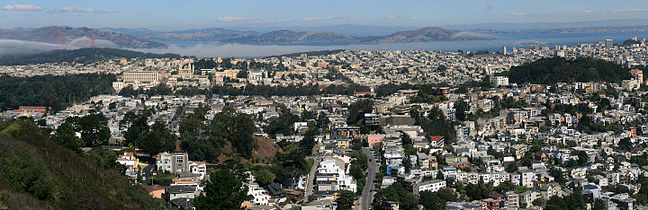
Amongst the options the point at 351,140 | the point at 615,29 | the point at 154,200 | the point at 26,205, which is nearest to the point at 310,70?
the point at 351,140

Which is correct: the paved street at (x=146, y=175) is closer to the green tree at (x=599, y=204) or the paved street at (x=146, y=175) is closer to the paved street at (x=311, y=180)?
the paved street at (x=311, y=180)

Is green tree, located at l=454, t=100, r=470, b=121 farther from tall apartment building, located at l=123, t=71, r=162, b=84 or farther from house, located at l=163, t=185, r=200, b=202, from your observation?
tall apartment building, located at l=123, t=71, r=162, b=84

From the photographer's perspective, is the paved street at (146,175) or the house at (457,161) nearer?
the paved street at (146,175)

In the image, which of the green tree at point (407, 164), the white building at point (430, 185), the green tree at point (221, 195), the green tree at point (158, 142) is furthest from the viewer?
the green tree at point (407, 164)

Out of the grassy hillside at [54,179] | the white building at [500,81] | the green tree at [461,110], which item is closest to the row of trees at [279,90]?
the white building at [500,81]

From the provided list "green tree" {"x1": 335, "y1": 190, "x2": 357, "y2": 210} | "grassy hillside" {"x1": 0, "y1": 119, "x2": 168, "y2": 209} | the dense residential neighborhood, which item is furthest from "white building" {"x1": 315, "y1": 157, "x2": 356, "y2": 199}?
"grassy hillside" {"x1": 0, "y1": 119, "x2": 168, "y2": 209}

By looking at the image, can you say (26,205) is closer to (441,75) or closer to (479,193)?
(479,193)

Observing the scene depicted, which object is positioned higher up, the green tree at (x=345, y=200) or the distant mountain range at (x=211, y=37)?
the distant mountain range at (x=211, y=37)

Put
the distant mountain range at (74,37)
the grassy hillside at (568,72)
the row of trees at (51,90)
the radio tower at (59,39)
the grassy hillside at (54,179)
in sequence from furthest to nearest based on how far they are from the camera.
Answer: the radio tower at (59,39)
the distant mountain range at (74,37)
the grassy hillside at (568,72)
the row of trees at (51,90)
the grassy hillside at (54,179)
